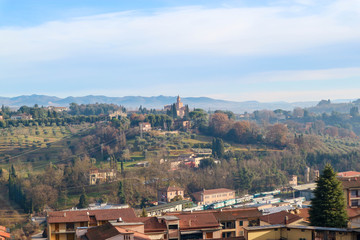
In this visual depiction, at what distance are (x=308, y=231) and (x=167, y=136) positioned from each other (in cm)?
7672

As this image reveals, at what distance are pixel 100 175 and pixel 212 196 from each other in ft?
51.3

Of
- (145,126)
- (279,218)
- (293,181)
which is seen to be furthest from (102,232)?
(145,126)

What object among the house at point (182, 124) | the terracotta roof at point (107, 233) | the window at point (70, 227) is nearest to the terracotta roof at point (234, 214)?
the window at point (70, 227)

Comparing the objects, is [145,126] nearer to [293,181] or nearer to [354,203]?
[293,181]

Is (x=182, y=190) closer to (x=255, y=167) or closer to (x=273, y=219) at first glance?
(x=255, y=167)

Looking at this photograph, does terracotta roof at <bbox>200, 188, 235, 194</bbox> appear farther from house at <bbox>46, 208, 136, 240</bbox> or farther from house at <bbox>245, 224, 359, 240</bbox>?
house at <bbox>245, 224, 359, 240</bbox>

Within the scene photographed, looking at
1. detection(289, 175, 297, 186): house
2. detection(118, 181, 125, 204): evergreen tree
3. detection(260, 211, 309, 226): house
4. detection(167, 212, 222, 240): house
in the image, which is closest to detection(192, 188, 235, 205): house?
detection(118, 181, 125, 204): evergreen tree

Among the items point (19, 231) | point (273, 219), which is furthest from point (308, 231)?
point (19, 231)

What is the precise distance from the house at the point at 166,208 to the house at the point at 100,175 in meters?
12.3

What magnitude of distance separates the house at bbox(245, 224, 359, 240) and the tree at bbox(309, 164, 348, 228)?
256 inches

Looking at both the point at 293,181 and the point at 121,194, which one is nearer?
the point at 121,194

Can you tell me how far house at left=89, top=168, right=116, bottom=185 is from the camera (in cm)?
6694

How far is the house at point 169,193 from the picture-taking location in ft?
204

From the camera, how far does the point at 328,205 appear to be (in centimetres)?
2441
